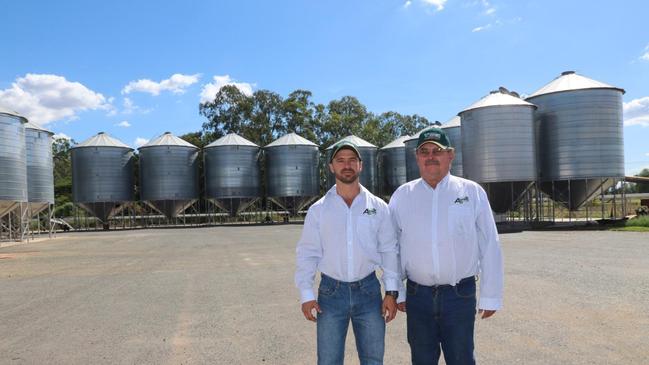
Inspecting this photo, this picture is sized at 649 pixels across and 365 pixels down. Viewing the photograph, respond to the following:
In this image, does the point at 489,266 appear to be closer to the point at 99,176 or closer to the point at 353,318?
the point at 353,318

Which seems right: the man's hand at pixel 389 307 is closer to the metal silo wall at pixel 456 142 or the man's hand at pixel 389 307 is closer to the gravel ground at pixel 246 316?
the gravel ground at pixel 246 316

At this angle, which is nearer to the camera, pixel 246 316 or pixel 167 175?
pixel 246 316

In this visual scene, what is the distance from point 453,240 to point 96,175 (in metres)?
48.4

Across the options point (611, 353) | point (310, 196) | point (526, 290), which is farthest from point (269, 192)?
point (611, 353)

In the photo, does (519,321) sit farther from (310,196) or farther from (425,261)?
(310,196)

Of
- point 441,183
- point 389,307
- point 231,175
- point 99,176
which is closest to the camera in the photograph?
point 389,307

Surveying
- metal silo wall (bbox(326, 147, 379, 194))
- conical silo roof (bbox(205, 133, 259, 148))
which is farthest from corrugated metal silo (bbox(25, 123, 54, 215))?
metal silo wall (bbox(326, 147, 379, 194))

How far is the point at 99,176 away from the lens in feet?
151

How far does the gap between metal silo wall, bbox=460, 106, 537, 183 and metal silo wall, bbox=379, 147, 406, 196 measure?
71.2 ft

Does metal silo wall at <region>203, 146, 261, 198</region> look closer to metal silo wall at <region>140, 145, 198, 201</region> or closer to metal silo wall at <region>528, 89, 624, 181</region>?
metal silo wall at <region>140, 145, 198, 201</region>

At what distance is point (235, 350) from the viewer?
238 inches

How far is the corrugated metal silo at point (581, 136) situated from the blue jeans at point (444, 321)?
30.4m

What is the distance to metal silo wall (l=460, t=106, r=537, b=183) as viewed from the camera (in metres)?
29.4

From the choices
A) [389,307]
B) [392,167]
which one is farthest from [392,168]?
[389,307]
